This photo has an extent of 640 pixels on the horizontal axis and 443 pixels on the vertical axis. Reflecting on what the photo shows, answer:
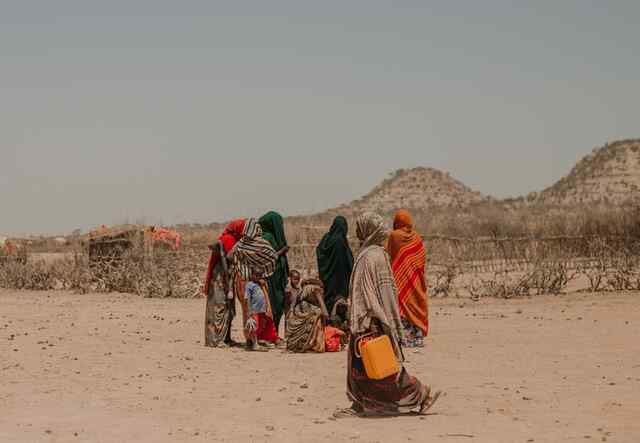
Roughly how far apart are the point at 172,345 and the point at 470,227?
17.5 m

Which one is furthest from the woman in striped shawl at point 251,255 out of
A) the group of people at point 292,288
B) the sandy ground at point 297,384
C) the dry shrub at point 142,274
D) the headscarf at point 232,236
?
the dry shrub at point 142,274

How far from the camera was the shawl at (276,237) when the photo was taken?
13.3 meters

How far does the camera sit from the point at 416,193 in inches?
2486

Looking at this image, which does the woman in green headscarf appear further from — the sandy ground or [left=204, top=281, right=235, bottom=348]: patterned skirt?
the sandy ground

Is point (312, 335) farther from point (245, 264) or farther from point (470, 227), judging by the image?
point (470, 227)

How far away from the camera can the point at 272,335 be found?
13.3m

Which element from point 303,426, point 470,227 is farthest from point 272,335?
point 470,227

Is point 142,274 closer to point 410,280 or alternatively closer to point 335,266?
point 335,266

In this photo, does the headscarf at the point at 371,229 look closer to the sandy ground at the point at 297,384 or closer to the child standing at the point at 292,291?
the sandy ground at the point at 297,384

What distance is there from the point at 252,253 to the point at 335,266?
3.41 feet

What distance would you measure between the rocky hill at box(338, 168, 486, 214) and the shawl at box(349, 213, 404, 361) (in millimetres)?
51763

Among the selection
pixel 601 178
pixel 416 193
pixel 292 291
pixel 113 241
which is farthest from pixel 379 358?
pixel 416 193

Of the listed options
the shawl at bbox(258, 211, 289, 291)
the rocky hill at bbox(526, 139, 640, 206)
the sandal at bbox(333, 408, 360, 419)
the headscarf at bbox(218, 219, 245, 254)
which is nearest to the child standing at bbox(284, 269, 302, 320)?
the shawl at bbox(258, 211, 289, 291)

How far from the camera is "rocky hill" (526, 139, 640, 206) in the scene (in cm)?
5422
